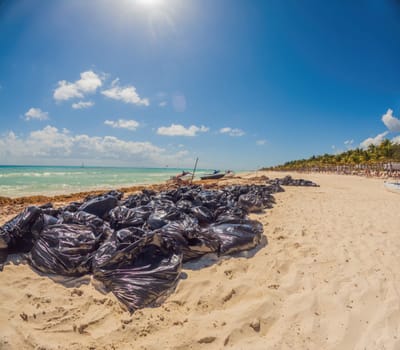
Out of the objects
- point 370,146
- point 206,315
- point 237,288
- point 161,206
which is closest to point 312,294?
point 237,288

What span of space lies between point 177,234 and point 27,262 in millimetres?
1998

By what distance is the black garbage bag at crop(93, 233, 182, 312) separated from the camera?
209 cm

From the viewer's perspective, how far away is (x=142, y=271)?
7.49ft

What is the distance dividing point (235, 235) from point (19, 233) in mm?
3192

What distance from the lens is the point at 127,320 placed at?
A: 6.04 feet

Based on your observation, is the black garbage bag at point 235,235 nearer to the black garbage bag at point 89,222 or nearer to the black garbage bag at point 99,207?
the black garbage bag at point 89,222

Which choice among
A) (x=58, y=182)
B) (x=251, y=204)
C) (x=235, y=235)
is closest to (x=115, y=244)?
(x=235, y=235)

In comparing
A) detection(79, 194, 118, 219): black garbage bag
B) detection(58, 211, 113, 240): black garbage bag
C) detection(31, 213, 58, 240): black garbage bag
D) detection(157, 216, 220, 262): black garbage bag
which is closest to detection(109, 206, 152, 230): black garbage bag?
detection(58, 211, 113, 240): black garbage bag

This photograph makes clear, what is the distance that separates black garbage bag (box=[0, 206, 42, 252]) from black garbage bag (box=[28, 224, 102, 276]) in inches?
13.7

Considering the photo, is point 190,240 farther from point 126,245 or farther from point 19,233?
point 19,233

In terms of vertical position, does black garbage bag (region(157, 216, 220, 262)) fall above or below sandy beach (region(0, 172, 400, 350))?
above

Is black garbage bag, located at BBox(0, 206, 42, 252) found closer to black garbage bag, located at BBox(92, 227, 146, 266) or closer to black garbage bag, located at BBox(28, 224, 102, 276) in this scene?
black garbage bag, located at BBox(28, 224, 102, 276)

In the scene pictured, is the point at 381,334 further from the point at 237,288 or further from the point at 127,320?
the point at 127,320

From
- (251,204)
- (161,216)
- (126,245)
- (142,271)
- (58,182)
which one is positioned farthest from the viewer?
(58,182)
